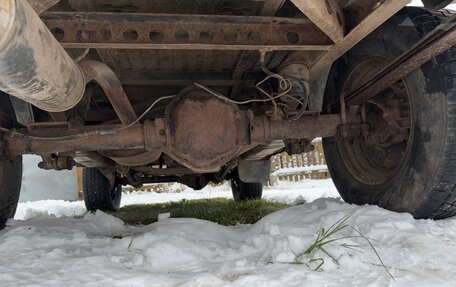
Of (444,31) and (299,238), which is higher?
(444,31)

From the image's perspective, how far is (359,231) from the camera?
171cm

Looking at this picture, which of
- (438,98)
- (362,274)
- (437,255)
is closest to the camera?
(362,274)

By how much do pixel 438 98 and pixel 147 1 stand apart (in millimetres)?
1358

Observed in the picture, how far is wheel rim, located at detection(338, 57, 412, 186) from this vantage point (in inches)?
79.3

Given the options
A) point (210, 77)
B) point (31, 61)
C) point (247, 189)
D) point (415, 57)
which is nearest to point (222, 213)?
point (210, 77)

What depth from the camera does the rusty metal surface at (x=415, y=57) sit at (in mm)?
1549

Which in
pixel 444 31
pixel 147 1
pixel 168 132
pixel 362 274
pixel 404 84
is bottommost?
pixel 362 274

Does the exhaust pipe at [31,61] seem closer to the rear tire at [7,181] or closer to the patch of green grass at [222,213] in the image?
the rear tire at [7,181]

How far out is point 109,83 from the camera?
1828 mm

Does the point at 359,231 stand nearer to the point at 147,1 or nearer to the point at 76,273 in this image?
the point at 76,273

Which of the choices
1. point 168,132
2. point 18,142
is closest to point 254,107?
point 168,132

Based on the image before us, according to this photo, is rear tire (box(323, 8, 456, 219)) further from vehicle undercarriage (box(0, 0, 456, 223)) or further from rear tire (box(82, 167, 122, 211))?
rear tire (box(82, 167, 122, 211))

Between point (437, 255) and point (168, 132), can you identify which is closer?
point (437, 255)

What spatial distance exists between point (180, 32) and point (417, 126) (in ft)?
3.75
